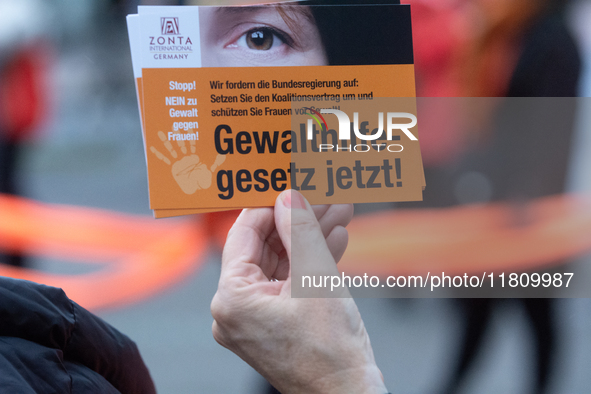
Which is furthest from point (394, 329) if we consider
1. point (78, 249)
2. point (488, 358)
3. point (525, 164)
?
point (78, 249)

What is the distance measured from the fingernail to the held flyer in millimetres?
17

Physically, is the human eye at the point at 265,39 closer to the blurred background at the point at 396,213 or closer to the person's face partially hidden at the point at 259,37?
the person's face partially hidden at the point at 259,37

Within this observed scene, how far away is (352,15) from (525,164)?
6.32ft

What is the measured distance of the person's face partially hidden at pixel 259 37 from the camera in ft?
2.50

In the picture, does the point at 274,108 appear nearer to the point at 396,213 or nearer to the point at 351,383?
the point at 351,383

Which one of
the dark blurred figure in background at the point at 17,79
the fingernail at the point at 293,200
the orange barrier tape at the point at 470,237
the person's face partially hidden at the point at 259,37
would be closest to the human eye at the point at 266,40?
the person's face partially hidden at the point at 259,37

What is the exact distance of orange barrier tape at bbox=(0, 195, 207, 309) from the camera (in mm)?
2463

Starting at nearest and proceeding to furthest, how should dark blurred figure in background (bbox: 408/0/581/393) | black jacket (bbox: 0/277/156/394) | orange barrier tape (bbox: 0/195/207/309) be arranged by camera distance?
black jacket (bbox: 0/277/156/394) → dark blurred figure in background (bbox: 408/0/581/393) → orange barrier tape (bbox: 0/195/207/309)

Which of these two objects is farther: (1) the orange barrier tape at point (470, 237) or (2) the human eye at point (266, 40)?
(1) the orange barrier tape at point (470, 237)

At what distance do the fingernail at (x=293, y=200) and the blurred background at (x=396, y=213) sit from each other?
1.61m

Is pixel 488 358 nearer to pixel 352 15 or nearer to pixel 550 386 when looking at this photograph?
pixel 550 386

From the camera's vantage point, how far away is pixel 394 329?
8.14 feet

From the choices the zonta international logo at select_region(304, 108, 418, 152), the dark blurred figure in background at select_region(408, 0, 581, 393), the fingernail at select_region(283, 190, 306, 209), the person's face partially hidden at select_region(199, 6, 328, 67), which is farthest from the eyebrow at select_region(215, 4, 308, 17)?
the dark blurred figure in background at select_region(408, 0, 581, 393)

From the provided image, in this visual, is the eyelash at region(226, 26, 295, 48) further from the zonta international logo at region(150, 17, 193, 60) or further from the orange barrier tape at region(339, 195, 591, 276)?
the orange barrier tape at region(339, 195, 591, 276)
